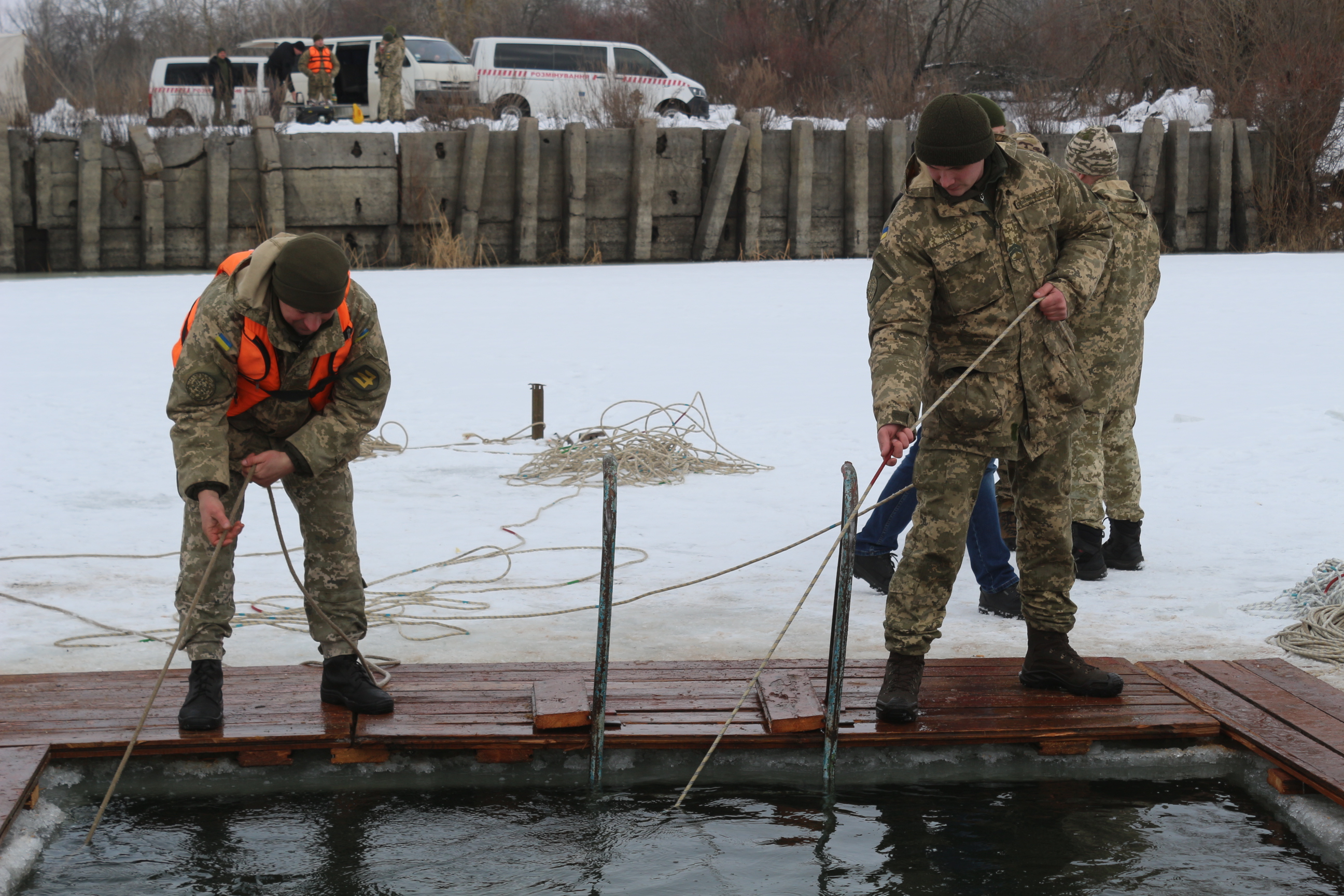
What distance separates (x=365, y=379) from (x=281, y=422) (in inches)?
10.7

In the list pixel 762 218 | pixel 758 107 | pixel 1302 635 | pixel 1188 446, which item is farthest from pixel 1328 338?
pixel 758 107

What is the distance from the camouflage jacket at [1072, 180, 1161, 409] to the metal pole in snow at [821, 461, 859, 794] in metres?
1.88

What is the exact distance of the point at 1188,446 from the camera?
25.1 feet

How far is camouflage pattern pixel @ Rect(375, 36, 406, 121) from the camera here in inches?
718

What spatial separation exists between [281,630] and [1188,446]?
5317mm

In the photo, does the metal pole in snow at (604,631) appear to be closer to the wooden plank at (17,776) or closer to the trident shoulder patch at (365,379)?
the trident shoulder patch at (365,379)

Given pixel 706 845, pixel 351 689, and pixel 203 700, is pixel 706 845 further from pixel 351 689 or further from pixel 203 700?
pixel 203 700

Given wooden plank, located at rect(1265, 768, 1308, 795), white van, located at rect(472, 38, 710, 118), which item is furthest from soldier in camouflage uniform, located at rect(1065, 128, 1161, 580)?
white van, located at rect(472, 38, 710, 118)

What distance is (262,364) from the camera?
3.52 metres

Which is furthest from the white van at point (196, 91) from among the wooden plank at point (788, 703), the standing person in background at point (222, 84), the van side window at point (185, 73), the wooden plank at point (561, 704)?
the wooden plank at point (788, 703)

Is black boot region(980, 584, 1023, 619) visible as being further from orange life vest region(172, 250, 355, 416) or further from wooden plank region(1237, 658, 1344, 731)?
orange life vest region(172, 250, 355, 416)

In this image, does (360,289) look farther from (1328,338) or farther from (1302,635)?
(1328,338)

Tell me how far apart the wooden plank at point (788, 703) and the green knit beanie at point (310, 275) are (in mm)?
1700

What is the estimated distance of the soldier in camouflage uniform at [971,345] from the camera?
3631 mm
